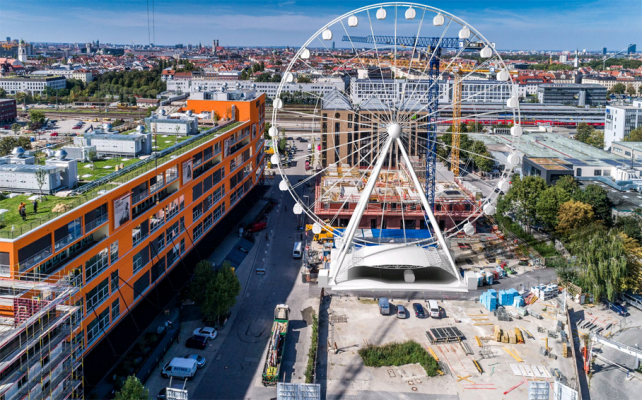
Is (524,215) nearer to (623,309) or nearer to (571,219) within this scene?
(571,219)

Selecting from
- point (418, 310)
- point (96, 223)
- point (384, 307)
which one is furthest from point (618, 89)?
point (96, 223)

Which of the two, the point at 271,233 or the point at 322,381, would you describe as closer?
the point at 322,381

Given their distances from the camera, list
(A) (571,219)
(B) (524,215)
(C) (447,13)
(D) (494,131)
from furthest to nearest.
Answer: (D) (494,131) < (B) (524,215) < (A) (571,219) < (C) (447,13)

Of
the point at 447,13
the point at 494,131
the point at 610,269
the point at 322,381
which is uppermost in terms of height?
the point at 447,13

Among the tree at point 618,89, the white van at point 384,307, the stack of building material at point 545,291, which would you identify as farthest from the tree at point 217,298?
the tree at point 618,89

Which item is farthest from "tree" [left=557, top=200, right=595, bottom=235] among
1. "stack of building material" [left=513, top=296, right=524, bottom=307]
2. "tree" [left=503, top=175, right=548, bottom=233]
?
"stack of building material" [left=513, top=296, right=524, bottom=307]

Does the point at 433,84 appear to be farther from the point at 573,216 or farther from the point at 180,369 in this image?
the point at 180,369

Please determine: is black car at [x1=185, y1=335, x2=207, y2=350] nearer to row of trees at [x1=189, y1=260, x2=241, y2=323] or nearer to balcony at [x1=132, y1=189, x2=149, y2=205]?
row of trees at [x1=189, y1=260, x2=241, y2=323]

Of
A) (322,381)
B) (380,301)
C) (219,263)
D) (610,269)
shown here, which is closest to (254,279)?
(219,263)
